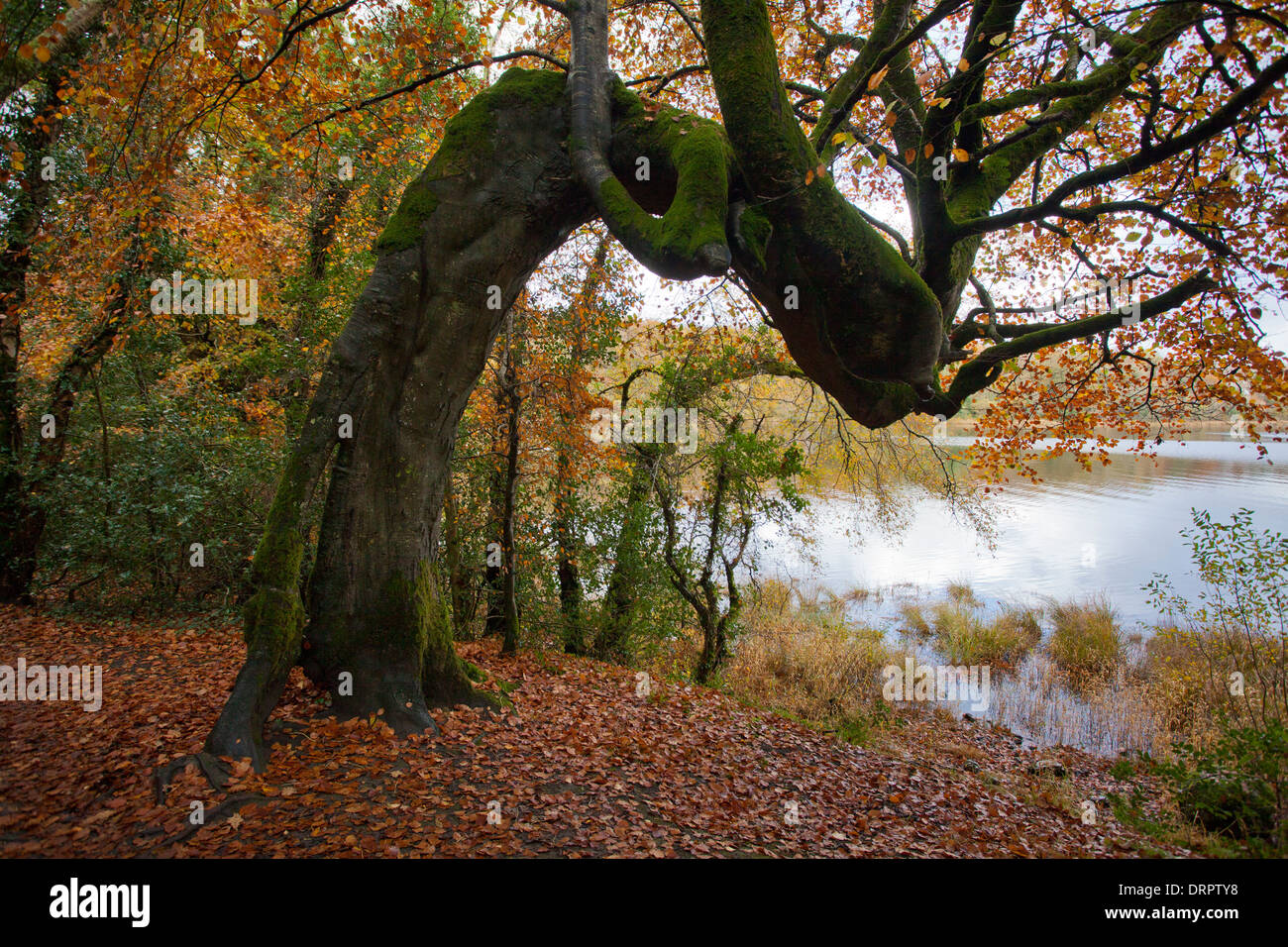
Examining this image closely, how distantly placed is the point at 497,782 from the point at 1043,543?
68.6ft

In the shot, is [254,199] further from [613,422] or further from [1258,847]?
[1258,847]

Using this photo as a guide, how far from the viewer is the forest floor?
318 centimetres

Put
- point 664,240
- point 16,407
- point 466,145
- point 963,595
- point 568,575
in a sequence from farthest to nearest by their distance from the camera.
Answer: point 963,595, point 568,575, point 16,407, point 466,145, point 664,240

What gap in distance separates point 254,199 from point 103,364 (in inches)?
124

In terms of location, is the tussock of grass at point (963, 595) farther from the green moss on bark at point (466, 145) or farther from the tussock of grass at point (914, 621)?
the green moss on bark at point (466, 145)

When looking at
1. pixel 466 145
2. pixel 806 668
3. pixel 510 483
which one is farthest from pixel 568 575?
pixel 466 145

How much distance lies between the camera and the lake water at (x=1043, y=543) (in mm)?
15062

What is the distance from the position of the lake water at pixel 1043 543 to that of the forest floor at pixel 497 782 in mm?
4611

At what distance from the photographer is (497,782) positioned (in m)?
4.03

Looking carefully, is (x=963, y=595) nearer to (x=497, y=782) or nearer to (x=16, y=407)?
(x=497, y=782)

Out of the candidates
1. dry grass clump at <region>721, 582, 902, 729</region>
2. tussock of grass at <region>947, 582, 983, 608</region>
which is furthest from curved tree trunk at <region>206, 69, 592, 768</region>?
tussock of grass at <region>947, 582, 983, 608</region>

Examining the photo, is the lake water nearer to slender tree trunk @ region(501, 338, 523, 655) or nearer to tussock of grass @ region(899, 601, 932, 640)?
tussock of grass @ region(899, 601, 932, 640)

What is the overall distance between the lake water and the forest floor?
4.61 metres
